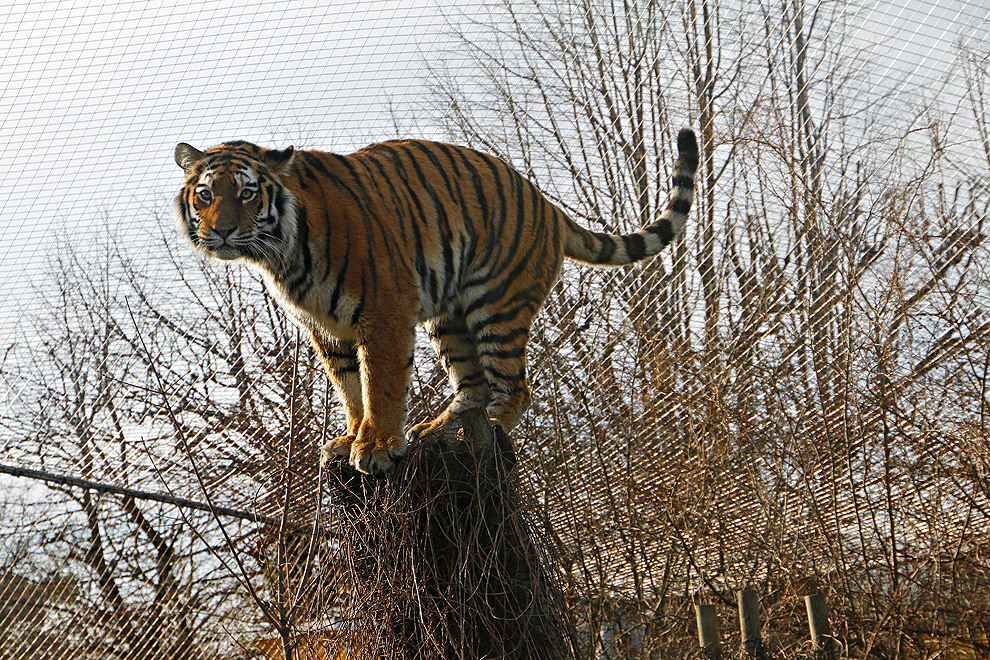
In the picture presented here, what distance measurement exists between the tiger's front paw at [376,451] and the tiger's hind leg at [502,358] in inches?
17.3

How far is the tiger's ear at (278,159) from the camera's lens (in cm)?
221

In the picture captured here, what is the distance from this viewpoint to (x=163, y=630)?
4789mm

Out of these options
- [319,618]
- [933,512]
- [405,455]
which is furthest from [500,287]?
[933,512]

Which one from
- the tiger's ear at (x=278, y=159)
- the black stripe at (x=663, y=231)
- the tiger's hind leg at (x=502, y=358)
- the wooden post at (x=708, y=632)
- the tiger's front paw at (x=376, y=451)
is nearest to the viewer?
the tiger's front paw at (x=376, y=451)

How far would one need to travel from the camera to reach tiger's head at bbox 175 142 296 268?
2.12 metres

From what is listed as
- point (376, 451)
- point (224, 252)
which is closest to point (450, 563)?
point (376, 451)

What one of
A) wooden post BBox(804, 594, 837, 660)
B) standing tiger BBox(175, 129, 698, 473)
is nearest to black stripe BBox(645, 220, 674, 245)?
standing tiger BBox(175, 129, 698, 473)

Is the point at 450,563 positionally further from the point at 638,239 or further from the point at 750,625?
the point at 638,239

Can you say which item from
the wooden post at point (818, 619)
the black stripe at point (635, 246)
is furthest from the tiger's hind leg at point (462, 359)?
the wooden post at point (818, 619)

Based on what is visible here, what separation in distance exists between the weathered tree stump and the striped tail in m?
1.02

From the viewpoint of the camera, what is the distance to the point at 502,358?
2.40 m

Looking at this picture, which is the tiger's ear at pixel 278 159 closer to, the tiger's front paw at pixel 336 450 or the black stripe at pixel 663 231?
the tiger's front paw at pixel 336 450

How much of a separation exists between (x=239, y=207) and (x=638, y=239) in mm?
1308

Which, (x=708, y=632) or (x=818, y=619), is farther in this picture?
(x=708, y=632)
